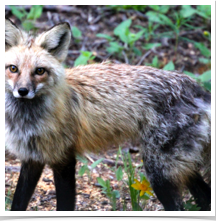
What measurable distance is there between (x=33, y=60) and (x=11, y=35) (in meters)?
0.49

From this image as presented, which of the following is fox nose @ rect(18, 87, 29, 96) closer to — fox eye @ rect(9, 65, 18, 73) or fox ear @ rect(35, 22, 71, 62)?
fox eye @ rect(9, 65, 18, 73)

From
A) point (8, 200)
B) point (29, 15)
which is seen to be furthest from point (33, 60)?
point (29, 15)

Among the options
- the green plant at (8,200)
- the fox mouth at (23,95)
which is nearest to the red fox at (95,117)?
the fox mouth at (23,95)

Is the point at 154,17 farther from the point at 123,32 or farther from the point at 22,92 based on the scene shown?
A: the point at 22,92

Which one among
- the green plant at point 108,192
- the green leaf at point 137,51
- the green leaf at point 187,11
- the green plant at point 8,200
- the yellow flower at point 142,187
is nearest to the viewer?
the yellow flower at point 142,187

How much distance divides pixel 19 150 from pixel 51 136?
44 cm

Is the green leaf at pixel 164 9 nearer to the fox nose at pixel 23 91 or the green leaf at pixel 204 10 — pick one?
the green leaf at pixel 204 10

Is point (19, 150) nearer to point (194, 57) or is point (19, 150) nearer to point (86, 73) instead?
point (86, 73)

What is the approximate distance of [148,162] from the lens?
466cm

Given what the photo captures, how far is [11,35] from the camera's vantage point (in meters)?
4.19

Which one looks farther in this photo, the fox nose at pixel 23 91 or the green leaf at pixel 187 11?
the green leaf at pixel 187 11

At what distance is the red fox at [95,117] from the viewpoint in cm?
421

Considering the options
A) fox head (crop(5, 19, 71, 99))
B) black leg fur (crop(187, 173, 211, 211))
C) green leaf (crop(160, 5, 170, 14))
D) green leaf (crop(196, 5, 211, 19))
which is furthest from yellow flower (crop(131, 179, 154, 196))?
green leaf (crop(160, 5, 170, 14))

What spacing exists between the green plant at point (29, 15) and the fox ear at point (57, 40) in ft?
12.8
